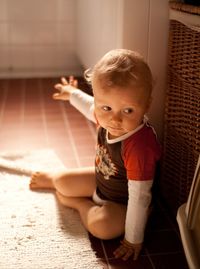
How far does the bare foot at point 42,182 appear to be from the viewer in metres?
1.30

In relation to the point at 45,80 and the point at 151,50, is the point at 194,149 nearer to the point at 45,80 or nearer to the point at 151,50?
the point at 151,50

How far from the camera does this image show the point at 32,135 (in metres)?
1.73

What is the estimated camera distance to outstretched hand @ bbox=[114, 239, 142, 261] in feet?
3.30

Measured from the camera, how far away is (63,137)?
1720mm

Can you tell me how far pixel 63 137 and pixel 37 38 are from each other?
1.12 m

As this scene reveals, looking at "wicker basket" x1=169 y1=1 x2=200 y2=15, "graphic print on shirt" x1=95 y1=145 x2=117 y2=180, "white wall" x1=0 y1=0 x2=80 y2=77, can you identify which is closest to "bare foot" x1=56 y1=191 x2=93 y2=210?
"graphic print on shirt" x1=95 y1=145 x2=117 y2=180

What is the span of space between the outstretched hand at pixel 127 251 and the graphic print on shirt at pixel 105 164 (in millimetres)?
182

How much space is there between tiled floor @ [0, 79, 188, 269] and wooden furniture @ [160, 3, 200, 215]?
10 centimetres

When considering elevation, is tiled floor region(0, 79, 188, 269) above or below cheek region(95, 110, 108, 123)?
below

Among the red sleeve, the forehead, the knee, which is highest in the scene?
the forehead

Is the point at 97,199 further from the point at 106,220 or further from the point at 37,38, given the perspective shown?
the point at 37,38

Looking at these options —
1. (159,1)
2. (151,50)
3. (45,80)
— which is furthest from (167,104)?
(45,80)

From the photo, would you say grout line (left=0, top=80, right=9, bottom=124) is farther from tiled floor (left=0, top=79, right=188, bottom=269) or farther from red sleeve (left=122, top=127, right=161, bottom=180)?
red sleeve (left=122, top=127, right=161, bottom=180)

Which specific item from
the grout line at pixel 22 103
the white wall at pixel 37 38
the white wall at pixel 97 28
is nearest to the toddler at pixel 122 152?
the white wall at pixel 97 28
